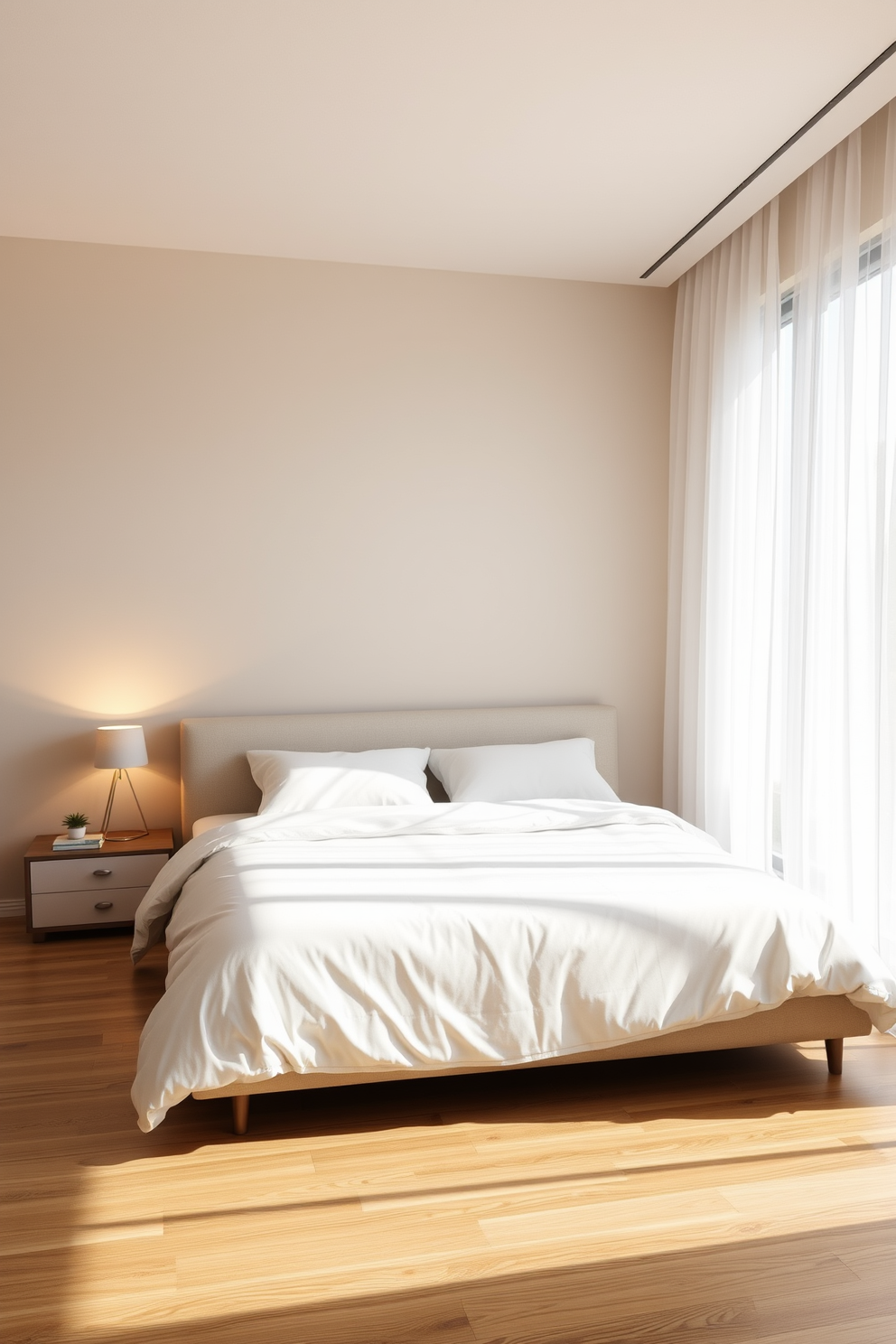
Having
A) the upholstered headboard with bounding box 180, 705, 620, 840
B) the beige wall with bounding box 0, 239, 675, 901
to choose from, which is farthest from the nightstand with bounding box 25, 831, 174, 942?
the beige wall with bounding box 0, 239, 675, 901

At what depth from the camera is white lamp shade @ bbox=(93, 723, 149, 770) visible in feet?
13.2

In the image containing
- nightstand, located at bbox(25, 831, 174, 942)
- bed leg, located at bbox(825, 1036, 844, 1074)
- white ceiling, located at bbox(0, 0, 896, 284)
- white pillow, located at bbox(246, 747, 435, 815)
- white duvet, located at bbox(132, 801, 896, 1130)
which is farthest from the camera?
nightstand, located at bbox(25, 831, 174, 942)

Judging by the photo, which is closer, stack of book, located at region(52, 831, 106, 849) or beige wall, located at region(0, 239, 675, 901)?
stack of book, located at region(52, 831, 106, 849)

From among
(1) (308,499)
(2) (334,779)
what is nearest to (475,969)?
(2) (334,779)

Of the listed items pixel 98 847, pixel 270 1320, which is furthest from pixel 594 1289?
pixel 98 847

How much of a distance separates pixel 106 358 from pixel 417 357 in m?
1.33

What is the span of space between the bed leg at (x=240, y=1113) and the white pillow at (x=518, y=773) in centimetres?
Result: 176

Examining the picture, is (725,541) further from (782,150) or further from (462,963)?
(462,963)

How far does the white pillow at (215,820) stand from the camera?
399 cm

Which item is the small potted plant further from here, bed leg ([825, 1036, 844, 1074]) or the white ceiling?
bed leg ([825, 1036, 844, 1074])

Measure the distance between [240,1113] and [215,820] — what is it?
1.69 m

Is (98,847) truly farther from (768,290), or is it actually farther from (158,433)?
(768,290)

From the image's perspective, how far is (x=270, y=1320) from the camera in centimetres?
183

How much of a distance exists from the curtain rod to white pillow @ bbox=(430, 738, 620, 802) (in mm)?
2120
